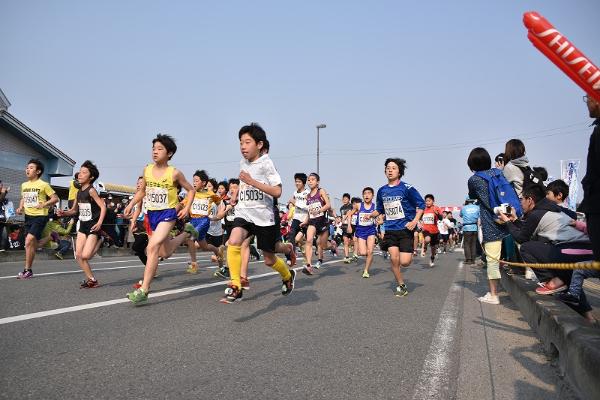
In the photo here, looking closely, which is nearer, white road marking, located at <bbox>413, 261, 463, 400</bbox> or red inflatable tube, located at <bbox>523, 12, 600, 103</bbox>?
red inflatable tube, located at <bbox>523, 12, 600, 103</bbox>

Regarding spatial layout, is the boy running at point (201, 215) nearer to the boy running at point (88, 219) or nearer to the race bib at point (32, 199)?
the boy running at point (88, 219)

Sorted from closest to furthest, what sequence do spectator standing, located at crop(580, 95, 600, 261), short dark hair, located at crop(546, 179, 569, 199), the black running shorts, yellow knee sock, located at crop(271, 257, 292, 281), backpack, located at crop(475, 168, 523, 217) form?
spectator standing, located at crop(580, 95, 600, 261) → yellow knee sock, located at crop(271, 257, 292, 281) → short dark hair, located at crop(546, 179, 569, 199) → backpack, located at crop(475, 168, 523, 217) → the black running shorts

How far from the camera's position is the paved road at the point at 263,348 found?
2.52m

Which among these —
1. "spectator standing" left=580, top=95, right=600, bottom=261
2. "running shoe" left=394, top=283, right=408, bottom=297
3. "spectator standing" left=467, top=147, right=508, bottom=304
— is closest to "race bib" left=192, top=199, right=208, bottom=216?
"running shoe" left=394, top=283, right=408, bottom=297

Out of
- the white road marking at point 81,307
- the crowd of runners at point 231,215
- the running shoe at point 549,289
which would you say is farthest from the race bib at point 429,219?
the running shoe at point 549,289

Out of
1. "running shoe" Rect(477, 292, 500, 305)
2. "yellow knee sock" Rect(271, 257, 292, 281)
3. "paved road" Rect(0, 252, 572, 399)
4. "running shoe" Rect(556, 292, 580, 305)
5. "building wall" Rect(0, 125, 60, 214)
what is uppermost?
"building wall" Rect(0, 125, 60, 214)

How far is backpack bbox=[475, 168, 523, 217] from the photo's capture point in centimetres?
594

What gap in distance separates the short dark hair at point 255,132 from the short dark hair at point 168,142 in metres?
1.18

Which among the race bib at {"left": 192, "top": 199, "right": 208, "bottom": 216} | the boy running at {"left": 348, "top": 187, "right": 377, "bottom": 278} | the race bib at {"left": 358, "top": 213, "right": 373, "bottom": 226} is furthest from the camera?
the race bib at {"left": 358, "top": 213, "right": 373, "bottom": 226}

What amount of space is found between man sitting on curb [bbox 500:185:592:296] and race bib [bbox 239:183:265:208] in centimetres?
285

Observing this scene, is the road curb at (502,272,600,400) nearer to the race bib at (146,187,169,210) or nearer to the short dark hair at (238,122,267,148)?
the short dark hair at (238,122,267,148)

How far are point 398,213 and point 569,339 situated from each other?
13.8 feet

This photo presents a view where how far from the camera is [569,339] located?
2787mm

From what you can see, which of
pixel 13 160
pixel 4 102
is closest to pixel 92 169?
pixel 13 160
